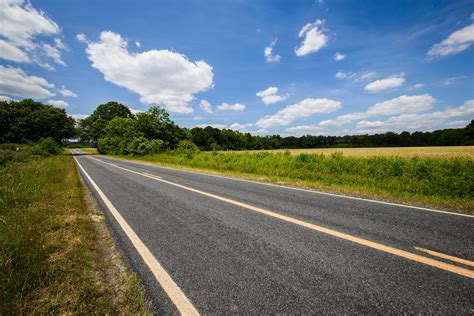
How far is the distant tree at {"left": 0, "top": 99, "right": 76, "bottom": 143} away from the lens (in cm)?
3656

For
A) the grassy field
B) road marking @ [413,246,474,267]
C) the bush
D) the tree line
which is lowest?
the grassy field

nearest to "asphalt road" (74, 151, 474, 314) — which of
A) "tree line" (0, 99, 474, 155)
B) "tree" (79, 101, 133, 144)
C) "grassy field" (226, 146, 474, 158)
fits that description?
"grassy field" (226, 146, 474, 158)

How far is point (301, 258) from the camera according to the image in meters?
2.64

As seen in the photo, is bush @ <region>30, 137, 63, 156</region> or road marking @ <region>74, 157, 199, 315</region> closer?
road marking @ <region>74, 157, 199, 315</region>

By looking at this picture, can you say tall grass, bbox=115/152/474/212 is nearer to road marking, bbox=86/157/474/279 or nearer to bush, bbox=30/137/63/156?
road marking, bbox=86/157/474/279

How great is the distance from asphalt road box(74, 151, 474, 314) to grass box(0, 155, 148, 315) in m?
0.27

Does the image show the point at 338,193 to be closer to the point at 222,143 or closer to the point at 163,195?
the point at 163,195

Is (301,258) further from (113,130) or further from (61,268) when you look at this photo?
(113,130)

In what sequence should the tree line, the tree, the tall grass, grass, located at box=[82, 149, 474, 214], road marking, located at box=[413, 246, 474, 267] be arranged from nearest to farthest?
road marking, located at box=[413, 246, 474, 267]
grass, located at box=[82, 149, 474, 214]
the tall grass
the tree line
the tree

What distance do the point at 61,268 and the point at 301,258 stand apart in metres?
3.34

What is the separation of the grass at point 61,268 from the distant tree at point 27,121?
163ft

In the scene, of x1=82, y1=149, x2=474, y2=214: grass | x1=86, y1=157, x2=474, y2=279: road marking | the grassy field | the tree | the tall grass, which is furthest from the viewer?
the tree

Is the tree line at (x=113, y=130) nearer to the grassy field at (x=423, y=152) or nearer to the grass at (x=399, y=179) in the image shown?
the grassy field at (x=423, y=152)

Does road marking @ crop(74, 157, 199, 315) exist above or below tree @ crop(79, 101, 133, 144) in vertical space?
below
